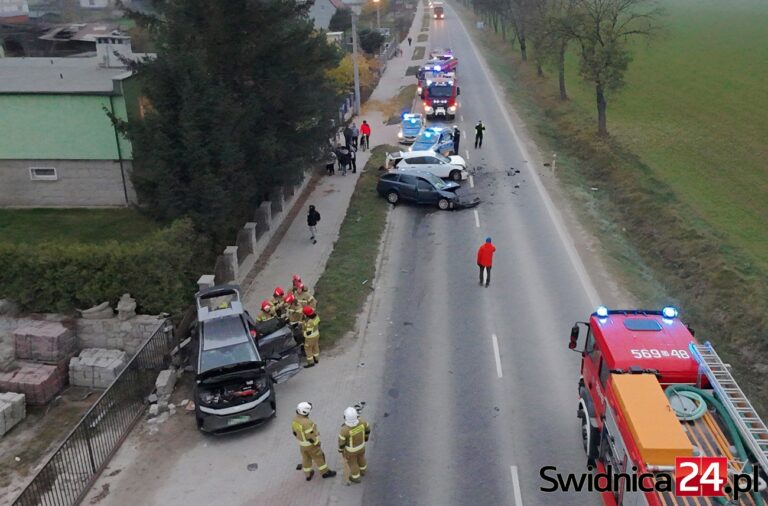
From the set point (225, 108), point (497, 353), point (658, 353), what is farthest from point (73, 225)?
point (658, 353)

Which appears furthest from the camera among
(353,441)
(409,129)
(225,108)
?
(409,129)

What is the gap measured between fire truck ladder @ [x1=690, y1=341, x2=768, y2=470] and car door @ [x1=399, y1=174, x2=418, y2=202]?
55.8 ft

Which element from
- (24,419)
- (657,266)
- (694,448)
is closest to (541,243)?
(657,266)

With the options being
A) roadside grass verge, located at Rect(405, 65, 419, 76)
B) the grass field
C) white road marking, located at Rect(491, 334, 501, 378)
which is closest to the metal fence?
white road marking, located at Rect(491, 334, 501, 378)

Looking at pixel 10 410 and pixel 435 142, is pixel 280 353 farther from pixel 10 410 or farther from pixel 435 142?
pixel 435 142

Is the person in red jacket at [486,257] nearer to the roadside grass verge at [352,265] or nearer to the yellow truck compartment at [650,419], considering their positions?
the roadside grass verge at [352,265]

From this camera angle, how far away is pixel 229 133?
63.8 feet

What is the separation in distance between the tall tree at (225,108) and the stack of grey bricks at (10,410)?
6435 millimetres

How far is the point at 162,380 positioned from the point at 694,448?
10.4m

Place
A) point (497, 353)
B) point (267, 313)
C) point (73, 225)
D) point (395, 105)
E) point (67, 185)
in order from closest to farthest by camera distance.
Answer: point (497, 353)
point (267, 313)
point (73, 225)
point (67, 185)
point (395, 105)

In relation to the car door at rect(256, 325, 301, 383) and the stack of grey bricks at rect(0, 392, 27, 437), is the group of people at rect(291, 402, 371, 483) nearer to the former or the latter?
the car door at rect(256, 325, 301, 383)

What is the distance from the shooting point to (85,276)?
16.1 meters

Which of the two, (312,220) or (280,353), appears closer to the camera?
(280,353)

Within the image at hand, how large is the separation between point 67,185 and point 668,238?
21728 millimetres
